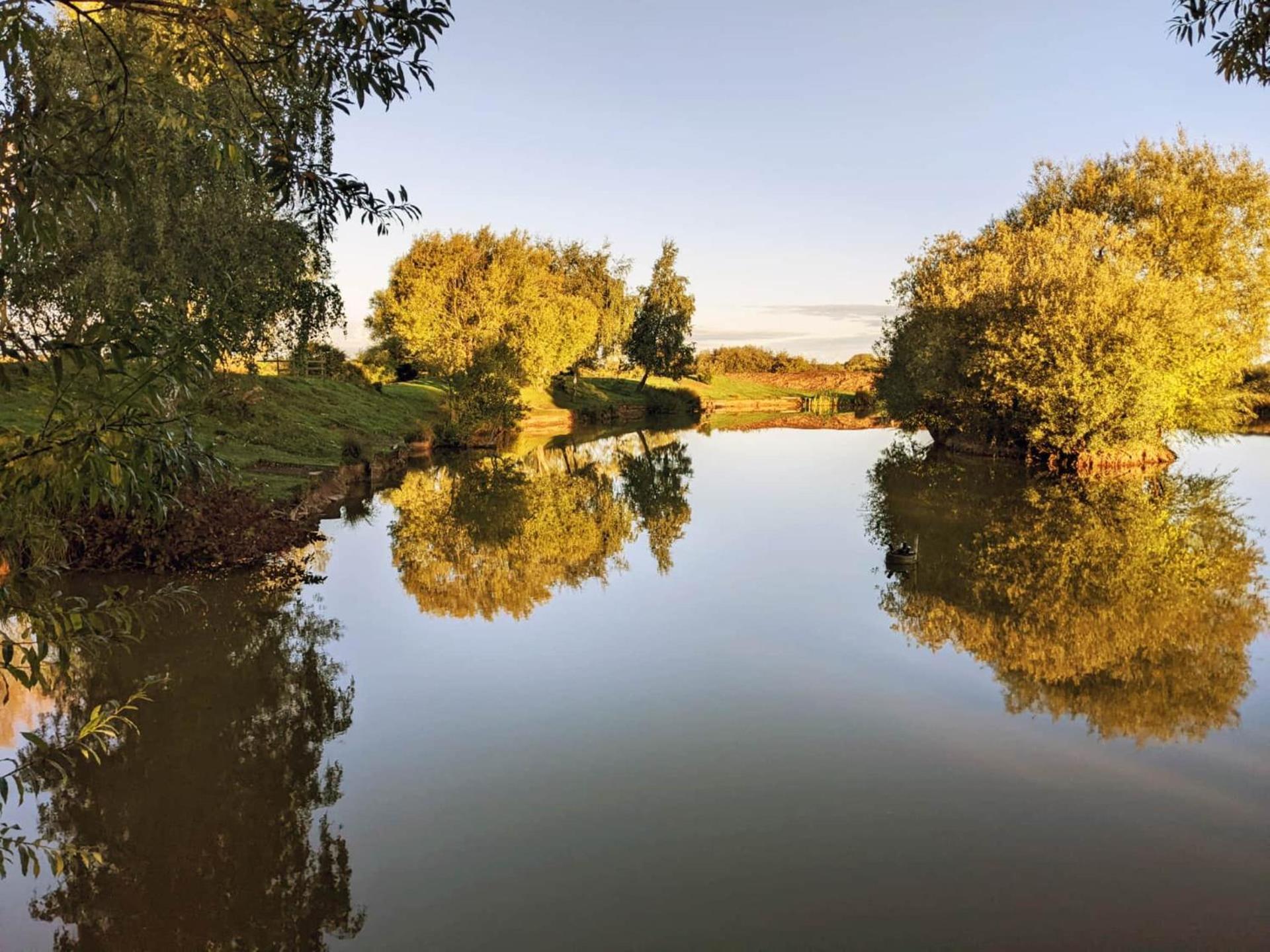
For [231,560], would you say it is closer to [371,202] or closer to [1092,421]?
[371,202]

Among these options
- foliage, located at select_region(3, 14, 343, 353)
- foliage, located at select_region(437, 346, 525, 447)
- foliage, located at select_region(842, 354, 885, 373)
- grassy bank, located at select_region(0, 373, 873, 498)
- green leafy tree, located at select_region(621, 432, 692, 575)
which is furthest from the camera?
foliage, located at select_region(842, 354, 885, 373)

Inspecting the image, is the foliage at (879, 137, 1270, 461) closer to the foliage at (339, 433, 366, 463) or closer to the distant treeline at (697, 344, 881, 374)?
the foliage at (339, 433, 366, 463)

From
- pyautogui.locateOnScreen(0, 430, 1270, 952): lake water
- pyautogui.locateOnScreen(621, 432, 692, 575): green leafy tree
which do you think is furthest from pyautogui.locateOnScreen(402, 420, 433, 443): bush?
pyautogui.locateOnScreen(0, 430, 1270, 952): lake water

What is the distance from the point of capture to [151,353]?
468 centimetres

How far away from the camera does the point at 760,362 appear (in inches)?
5536

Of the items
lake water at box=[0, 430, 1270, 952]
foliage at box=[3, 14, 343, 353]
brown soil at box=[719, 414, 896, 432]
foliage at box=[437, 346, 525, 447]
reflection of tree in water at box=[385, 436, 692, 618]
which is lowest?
lake water at box=[0, 430, 1270, 952]

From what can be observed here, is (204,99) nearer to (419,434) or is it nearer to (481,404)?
(419,434)

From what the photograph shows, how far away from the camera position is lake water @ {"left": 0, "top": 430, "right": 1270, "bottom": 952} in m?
8.05

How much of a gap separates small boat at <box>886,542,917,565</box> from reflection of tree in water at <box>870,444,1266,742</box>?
435mm

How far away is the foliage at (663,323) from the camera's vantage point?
320 feet

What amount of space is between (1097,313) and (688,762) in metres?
36.8

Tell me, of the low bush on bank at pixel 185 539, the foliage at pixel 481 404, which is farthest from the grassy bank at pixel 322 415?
the foliage at pixel 481 404

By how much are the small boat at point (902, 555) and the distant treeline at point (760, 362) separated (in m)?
111

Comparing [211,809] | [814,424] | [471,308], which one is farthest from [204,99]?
[814,424]
